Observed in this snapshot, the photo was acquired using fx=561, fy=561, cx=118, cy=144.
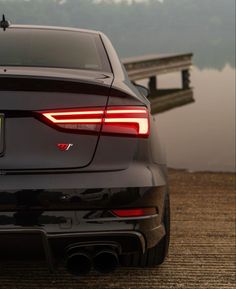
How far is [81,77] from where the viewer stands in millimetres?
2861

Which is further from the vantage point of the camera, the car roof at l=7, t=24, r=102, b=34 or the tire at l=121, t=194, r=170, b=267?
the car roof at l=7, t=24, r=102, b=34

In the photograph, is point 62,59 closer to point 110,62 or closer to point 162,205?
point 110,62

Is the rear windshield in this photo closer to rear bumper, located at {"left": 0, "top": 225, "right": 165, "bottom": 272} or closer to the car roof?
the car roof

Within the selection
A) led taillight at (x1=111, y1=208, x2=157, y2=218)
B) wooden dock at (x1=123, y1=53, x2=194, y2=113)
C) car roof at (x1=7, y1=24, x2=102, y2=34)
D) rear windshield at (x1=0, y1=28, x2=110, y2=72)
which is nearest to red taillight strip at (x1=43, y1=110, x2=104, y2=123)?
led taillight at (x1=111, y1=208, x2=157, y2=218)

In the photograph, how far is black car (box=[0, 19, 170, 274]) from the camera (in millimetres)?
2629

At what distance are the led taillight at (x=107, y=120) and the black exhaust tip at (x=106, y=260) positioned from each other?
1.99 feet

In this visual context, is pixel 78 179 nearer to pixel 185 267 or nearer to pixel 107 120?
pixel 107 120

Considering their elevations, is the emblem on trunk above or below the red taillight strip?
below

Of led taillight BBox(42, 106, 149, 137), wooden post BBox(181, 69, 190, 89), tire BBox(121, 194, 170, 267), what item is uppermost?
led taillight BBox(42, 106, 149, 137)

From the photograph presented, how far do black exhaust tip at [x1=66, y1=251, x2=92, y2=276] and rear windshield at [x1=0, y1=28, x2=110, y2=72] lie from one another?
3.51ft

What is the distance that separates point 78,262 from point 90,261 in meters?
0.07

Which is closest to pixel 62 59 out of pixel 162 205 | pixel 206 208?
pixel 162 205

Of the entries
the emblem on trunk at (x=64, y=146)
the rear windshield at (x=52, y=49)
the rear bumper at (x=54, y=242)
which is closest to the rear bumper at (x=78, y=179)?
the emblem on trunk at (x=64, y=146)

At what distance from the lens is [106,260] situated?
2.89 m
